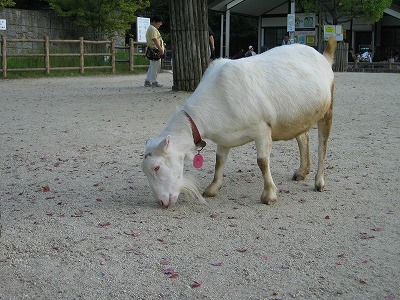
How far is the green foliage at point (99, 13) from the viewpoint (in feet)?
98.1

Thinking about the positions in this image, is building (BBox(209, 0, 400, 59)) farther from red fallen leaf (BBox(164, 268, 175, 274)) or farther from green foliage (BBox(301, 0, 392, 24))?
red fallen leaf (BBox(164, 268, 175, 274))

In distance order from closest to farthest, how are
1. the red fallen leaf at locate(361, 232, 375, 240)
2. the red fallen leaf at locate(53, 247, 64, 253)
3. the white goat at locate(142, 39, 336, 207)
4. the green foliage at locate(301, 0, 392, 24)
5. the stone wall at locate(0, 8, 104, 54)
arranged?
1. the red fallen leaf at locate(53, 247, 64, 253)
2. the red fallen leaf at locate(361, 232, 375, 240)
3. the white goat at locate(142, 39, 336, 207)
4. the stone wall at locate(0, 8, 104, 54)
5. the green foliage at locate(301, 0, 392, 24)

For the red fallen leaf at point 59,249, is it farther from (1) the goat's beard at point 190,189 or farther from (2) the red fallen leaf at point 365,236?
(2) the red fallen leaf at point 365,236

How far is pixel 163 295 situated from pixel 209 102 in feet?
7.20

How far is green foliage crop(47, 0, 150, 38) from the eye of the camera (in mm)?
29906

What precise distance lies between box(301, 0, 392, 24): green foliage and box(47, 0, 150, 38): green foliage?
9370 millimetres

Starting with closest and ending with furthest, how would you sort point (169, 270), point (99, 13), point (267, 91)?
point (169, 270) < point (267, 91) < point (99, 13)

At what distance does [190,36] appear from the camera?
1345 cm

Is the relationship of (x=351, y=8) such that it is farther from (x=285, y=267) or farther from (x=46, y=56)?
(x=285, y=267)

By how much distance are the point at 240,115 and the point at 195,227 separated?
3.49 ft

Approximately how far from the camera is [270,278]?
147 inches

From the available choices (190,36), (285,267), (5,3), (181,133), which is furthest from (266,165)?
(5,3)

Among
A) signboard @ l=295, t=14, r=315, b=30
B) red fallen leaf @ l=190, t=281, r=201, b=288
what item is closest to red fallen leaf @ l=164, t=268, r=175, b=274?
red fallen leaf @ l=190, t=281, r=201, b=288

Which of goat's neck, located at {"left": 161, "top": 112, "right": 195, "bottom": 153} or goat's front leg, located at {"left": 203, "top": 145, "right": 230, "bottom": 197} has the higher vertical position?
goat's neck, located at {"left": 161, "top": 112, "right": 195, "bottom": 153}
